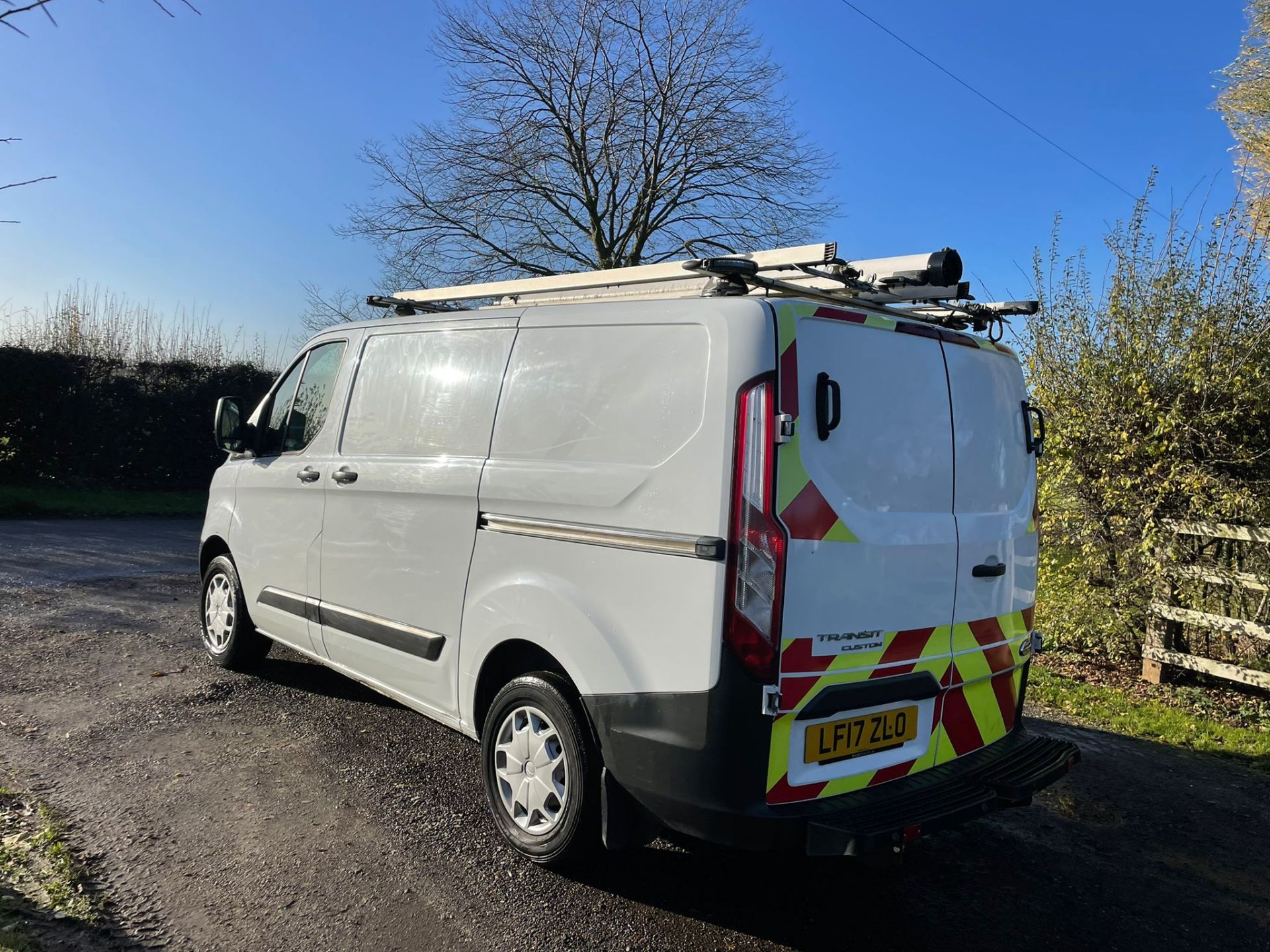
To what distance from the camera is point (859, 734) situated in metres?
2.92

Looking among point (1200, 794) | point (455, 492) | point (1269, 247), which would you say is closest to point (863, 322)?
point (455, 492)

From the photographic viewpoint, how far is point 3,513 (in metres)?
12.5

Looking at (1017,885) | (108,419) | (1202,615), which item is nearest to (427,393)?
(1017,885)

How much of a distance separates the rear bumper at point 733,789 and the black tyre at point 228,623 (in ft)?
11.0

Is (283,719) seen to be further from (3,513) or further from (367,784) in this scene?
(3,513)

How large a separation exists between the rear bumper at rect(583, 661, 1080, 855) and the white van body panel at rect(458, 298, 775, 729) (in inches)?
2.8

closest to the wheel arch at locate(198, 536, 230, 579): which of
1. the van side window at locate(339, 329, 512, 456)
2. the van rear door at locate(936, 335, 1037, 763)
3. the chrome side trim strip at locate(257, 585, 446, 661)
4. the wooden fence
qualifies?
the chrome side trim strip at locate(257, 585, 446, 661)

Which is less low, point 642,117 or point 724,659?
point 642,117

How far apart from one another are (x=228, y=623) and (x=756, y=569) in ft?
13.9

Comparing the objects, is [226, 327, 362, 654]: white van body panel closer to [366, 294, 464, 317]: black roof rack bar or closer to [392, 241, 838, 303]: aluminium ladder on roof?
[366, 294, 464, 317]: black roof rack bar

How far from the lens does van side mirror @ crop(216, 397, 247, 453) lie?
5410 mm

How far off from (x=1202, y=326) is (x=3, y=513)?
1440 centimetres

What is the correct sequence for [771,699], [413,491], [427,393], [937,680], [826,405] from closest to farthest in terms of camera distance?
[771,699], [826,405], [937,680], [413,491], [427,393]

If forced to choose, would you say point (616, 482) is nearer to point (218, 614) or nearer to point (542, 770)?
point (542, 770)
